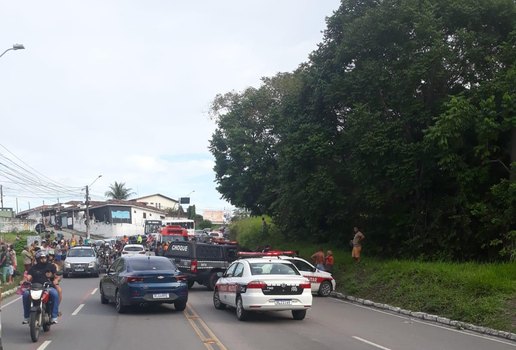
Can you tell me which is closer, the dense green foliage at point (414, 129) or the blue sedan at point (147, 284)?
the blue sedan at point (147, 284)

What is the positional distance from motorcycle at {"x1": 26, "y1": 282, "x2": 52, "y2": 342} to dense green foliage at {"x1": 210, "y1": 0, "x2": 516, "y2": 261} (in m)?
13.0

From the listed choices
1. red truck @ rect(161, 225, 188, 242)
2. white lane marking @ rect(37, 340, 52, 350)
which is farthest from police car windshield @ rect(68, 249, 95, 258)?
white lane marking @ rect(37, 340, 52, 350)

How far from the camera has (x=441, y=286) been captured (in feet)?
58.7

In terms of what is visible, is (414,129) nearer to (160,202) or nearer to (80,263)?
(80,263)

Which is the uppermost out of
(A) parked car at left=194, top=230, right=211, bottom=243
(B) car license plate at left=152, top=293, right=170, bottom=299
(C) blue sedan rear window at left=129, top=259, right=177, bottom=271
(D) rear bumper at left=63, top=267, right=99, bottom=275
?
(A) parked car at left=194, top=230, right=211, bottom=243

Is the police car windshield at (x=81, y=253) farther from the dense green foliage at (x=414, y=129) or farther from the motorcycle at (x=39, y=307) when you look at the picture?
the motorcycle at (x=39, y=307)

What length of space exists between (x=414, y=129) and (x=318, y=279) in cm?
699

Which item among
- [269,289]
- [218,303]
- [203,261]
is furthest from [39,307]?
[203,261]

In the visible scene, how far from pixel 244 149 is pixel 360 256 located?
2008 cm

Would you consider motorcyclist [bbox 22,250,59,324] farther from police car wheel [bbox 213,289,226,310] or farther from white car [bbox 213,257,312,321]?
police car wheel [bbox 213,289,226,310]

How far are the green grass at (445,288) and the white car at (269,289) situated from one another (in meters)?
4.16

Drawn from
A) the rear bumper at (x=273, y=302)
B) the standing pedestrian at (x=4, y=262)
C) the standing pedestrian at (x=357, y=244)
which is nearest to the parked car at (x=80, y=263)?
the standing pedestrian at (x=4, y=262)

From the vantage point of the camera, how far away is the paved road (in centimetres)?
1163

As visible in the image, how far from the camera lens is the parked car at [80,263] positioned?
Answer: 31.2 meters
